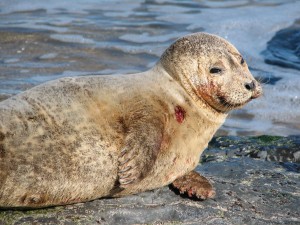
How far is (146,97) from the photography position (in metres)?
4.96

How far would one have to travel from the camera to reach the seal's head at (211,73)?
17.6 feet

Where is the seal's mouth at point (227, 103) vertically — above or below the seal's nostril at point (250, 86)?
below

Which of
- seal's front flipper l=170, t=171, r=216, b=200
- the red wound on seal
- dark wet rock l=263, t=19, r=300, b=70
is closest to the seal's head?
the red wound on seal

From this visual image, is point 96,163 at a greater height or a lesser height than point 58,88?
lesser

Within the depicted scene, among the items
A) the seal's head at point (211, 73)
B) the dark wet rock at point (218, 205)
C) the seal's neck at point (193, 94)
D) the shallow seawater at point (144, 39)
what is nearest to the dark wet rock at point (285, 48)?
the shallow seawater at point (144, 39)

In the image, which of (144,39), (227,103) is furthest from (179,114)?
(144,39)

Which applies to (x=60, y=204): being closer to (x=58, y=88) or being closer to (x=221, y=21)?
(x=58, y=88)

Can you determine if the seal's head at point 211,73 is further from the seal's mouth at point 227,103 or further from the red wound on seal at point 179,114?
the red wound on seal at point 179,114

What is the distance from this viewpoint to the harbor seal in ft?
14.5

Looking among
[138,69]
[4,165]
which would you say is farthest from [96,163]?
[138,69]

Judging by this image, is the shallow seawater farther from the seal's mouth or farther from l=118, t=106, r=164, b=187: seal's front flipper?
l=118, t=106, r=164, b=187: seal's front flipper

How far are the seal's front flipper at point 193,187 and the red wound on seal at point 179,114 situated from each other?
44 cm

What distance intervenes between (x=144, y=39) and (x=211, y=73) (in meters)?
7.81

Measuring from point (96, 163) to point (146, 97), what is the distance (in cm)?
66
